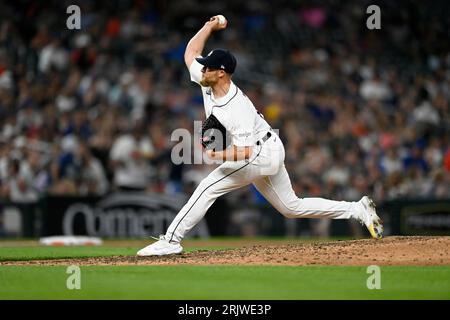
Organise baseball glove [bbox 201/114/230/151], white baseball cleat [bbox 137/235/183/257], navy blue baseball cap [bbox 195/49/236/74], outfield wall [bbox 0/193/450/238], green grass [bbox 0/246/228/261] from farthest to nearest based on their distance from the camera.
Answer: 1. outfield wall [bbox 0/193/450/238]
2. green grass [bbox 0/246/228/261]
3. white baseball cleat [bbox 137/235/183/257]
4. navy blue baseball cap [bbox 195/49/236/74]
5. baseball glove [bbox 201/114/230/151]

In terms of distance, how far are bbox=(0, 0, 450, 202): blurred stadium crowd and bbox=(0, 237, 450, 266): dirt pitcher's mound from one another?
681 centimetres

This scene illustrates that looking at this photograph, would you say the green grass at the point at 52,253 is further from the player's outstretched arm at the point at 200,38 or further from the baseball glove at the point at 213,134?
the player's outstretched arm at the point at 200,38

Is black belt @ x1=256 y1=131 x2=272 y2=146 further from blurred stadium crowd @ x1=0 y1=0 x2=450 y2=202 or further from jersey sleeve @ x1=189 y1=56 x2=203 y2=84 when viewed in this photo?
blurred stadium crowd @ x1=0 y1=0 x2=450 y2=202

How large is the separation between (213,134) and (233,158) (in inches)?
13.1

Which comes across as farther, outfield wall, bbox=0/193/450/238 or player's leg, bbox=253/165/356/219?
outfield wall, bbox=0/193/450/238

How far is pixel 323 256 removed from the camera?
1029cm

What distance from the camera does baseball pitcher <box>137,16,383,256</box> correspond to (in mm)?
9820

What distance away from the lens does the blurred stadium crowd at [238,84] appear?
18.0 metres

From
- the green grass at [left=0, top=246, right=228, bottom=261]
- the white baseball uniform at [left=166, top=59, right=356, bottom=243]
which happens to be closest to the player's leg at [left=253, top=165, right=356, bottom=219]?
the white baseball uniform at [left=166, top=59, right=356, bottom=243]

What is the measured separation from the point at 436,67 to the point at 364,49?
172 centimetres

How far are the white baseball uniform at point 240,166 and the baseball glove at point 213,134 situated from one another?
0.09 metres

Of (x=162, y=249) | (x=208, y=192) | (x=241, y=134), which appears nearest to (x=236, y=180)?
(x=208, y=192)

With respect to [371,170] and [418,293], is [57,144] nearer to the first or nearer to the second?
[371,170]

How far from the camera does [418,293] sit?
8.04 meters
